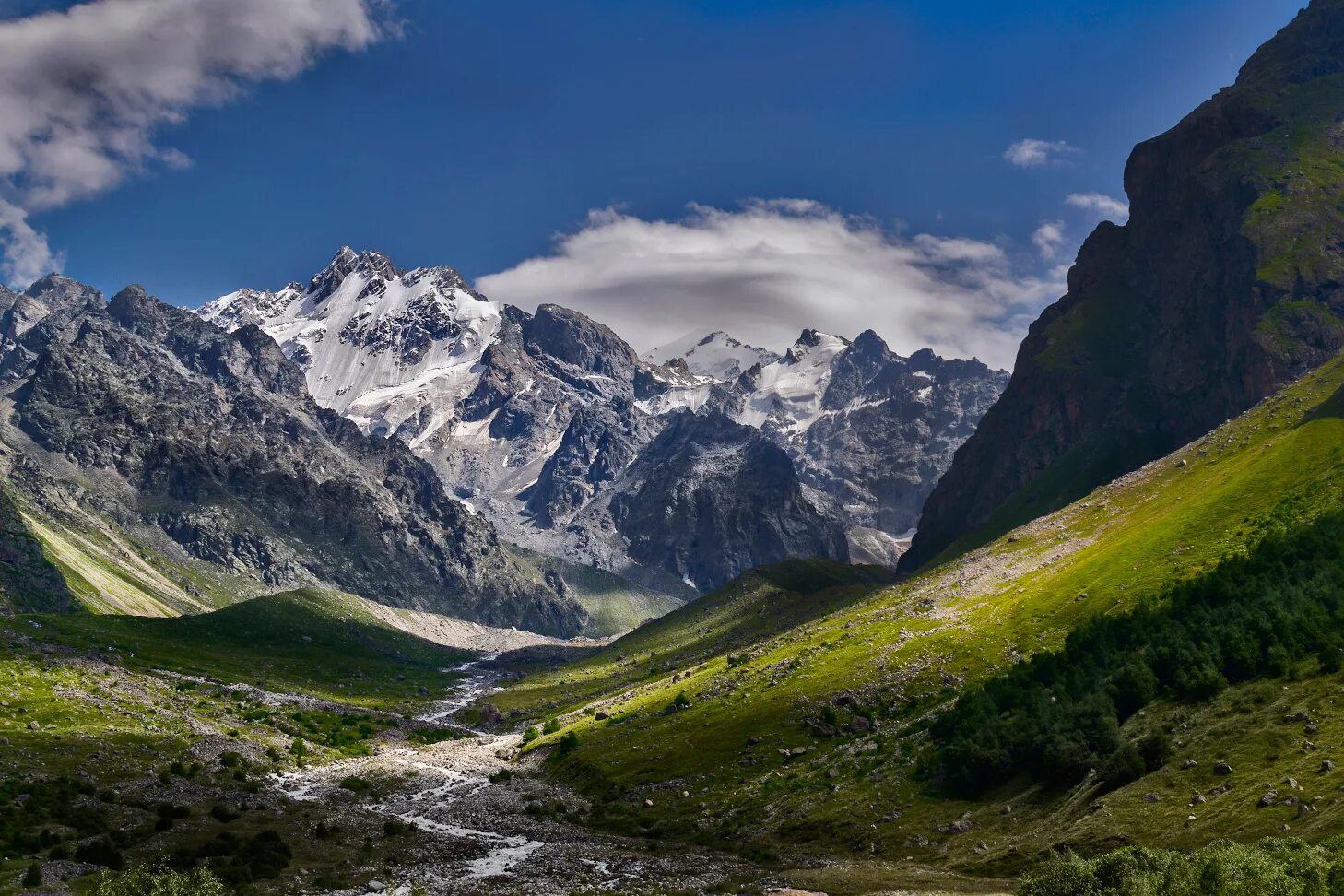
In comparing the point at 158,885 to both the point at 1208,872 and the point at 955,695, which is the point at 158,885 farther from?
the point at 955,695

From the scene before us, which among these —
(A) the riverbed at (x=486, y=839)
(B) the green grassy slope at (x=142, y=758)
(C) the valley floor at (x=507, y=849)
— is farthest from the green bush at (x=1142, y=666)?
(B) the green grassy slope at (x=142, y=758)

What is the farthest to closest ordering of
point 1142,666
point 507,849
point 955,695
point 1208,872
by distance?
1. point 955,695
2. point 1142,666
3. point 507,849
4. point 1208,872

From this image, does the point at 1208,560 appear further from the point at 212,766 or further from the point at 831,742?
the point at 212,766

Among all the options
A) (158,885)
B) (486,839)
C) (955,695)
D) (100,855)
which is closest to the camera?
(158,885)

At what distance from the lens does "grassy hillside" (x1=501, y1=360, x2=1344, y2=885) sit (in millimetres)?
66562

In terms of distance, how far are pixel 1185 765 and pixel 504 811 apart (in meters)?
62.1

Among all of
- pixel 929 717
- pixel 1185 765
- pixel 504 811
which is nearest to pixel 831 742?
pixel 929 717

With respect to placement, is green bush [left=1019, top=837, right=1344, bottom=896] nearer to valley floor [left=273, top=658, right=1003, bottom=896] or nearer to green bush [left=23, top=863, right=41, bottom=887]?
valley floor [left=273, top=658, right=1003, bottom=896]

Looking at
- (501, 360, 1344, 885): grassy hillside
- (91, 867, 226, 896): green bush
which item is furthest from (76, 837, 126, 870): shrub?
(501, 360, 1344, 885): grassy hillside

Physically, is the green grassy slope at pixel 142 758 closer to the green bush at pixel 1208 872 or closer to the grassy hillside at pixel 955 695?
the grassy hillside at pixel 955 695

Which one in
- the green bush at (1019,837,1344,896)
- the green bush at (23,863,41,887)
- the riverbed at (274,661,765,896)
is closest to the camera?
the green bush at (1019,837,1344,896)

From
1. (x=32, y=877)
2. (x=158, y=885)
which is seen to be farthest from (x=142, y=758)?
(x=158, y=885)

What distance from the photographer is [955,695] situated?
10475 cm

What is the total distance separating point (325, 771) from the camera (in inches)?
4368
